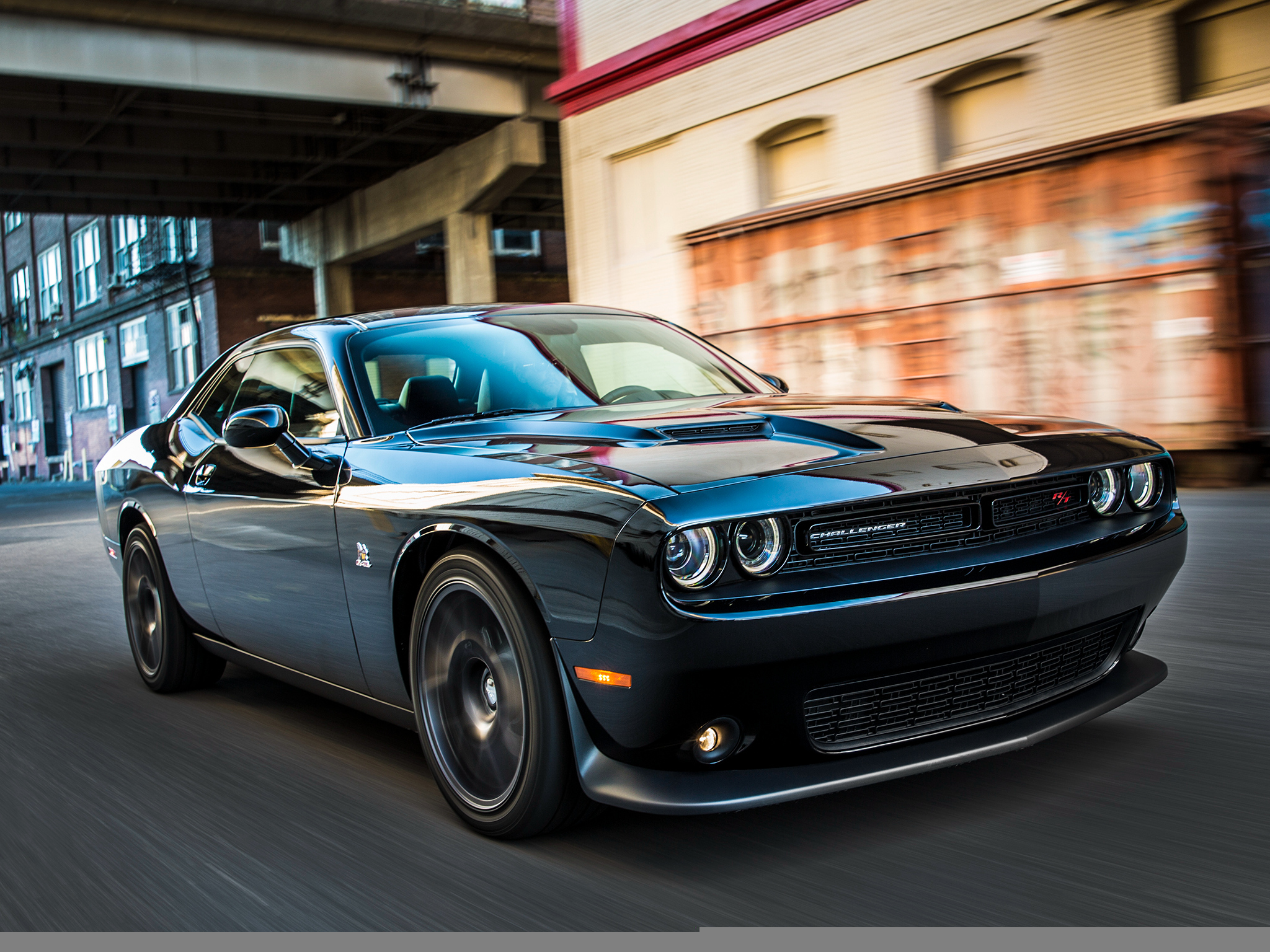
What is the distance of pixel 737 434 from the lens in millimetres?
3252

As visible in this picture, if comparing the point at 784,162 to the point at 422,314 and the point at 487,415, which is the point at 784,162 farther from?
the point at 487,415

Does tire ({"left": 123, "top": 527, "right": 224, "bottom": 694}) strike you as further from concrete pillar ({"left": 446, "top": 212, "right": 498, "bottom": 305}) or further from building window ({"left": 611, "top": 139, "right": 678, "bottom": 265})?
concrete pillar ({"left": 446, "top": 212, "right": 498, "bottom": 305})

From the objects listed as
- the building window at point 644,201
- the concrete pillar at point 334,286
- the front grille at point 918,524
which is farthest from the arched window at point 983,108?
the concrete pillar at point 334,286

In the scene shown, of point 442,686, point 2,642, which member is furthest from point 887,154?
point 442,686

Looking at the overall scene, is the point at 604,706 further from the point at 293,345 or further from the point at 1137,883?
the point at 293,345

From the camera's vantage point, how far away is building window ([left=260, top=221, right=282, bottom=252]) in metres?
36.1

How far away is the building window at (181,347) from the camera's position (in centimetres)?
3641

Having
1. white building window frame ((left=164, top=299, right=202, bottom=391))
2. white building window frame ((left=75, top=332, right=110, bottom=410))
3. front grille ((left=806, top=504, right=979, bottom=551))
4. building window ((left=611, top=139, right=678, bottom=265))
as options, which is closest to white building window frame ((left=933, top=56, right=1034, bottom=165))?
building window ((left=611, top=139, right=678, bottom=265))

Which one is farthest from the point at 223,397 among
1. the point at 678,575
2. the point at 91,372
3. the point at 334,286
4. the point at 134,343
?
the point at 91,372

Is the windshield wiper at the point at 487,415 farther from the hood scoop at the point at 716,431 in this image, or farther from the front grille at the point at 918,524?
the front grille at the point at 918,524

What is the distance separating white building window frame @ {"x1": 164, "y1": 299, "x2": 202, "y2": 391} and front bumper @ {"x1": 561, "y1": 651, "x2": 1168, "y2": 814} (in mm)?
35226

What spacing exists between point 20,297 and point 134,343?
15715 mm

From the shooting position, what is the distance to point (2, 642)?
6691 millimetres

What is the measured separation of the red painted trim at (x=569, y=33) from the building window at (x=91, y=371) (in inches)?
1127
